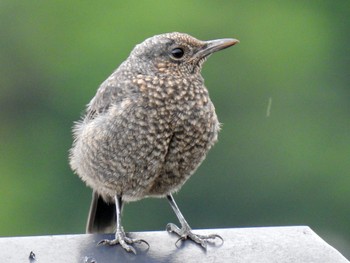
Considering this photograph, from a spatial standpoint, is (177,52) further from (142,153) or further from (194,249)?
(194,249)

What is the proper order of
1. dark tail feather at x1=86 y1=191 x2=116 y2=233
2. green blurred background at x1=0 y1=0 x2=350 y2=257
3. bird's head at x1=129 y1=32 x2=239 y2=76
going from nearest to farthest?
1. bird's head at x1=129 y1=32 x2=239 y2=76
2. dark tail feather at x1=86 y1=191 x2=116 y2=233
3. green blurred background at x1=0 y1=0 x2=350 y2=257

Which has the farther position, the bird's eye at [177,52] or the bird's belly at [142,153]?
the bird's eye at [177,52]

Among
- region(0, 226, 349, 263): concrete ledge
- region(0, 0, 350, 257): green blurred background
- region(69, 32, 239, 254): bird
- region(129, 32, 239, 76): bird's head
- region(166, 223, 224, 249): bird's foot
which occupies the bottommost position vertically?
region(0, 0, 350, 257): green blurred background

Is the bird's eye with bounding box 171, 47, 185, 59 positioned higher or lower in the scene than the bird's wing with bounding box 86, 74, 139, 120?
higher

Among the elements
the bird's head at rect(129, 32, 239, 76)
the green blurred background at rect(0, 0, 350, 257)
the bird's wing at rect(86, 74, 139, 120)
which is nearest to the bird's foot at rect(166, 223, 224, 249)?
the bird's wing at rect(86, 74, 139, 120)

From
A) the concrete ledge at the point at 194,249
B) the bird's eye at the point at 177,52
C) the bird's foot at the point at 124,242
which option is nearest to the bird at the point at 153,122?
the bird's eye at the point at 177,52

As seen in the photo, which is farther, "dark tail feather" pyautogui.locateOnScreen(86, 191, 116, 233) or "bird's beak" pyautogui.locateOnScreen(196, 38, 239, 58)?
"dark tail feather" pyautogui.locateOnScreen(86, 191, 116, 233)

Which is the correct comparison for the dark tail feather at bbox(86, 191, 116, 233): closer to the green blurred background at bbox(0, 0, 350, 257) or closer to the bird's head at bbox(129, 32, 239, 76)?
the bird's head at bbox(129, 32, 239, 76)

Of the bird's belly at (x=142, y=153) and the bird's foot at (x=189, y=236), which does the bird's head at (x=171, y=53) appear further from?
the bird's foot at (x=189, y=236)
